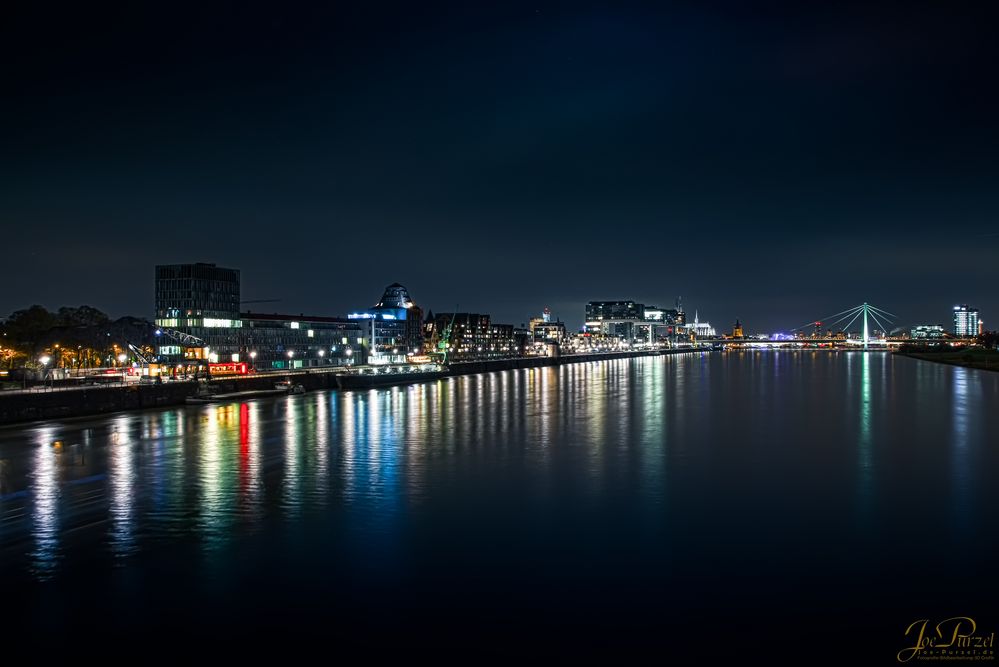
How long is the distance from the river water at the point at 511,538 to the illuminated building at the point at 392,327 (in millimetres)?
67938

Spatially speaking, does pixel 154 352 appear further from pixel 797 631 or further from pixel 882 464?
pixel 797 631

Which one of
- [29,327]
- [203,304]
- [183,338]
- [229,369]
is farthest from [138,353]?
[203,304]

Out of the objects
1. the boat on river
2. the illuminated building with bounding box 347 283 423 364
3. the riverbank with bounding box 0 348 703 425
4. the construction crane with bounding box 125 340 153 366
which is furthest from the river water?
the illuminated building with bounding box 347 283 423 364

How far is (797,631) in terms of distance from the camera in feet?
29.0

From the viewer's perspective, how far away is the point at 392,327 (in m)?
111

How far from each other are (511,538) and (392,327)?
99192 millimetres

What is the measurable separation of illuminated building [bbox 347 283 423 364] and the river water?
6794 centimetres

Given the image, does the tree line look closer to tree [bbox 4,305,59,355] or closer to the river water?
tree [bbox 4,305,59,355]

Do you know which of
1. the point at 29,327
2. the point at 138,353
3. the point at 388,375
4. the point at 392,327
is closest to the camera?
the point at 138,353

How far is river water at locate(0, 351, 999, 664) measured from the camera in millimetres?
9141

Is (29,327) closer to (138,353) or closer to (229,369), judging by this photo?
(138,353)

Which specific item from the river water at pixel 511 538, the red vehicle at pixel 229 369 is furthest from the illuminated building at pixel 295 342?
the river water at pixel 511 538

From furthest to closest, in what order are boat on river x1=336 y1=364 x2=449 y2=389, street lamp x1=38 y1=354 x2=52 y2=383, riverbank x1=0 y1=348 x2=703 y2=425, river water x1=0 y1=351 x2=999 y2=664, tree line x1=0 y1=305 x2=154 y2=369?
boat on river x1=336 y1=364 x2=449 y2=389 → tree line x1=0 y1=305 x2=154 y2=369 → street lamp x1=38 y1=354 x2=52 y2=383 → riverbank x1=0 y1=348 x2=703 y2=425 → river water x1=0 y1=351 x2=999 y2=664

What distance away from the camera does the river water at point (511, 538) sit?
360 inches
